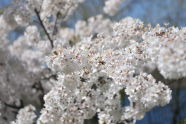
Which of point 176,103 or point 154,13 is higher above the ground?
point 154,13

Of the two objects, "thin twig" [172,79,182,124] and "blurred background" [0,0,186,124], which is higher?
"blurred background" [0,0,186,124]

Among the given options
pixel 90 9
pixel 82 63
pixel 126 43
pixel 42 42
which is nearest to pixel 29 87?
pixel 42 42

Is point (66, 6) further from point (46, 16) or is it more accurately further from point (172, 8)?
point (172, 8)

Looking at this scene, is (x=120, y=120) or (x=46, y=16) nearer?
(x=120, y=120)

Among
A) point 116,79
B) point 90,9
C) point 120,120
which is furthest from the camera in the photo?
point 90,9

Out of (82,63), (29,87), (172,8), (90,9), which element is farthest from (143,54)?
(172,8)

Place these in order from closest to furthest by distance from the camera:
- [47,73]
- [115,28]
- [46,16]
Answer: [115,28]
[46,16]
[47,73]

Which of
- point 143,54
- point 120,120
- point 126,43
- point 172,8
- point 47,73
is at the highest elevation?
point 172,8

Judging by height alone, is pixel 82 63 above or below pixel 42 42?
below

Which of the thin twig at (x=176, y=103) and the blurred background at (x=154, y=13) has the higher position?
the blurred background at (x=154, y=13)

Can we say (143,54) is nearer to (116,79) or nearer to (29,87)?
(116,79)

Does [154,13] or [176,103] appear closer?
[176,103]
